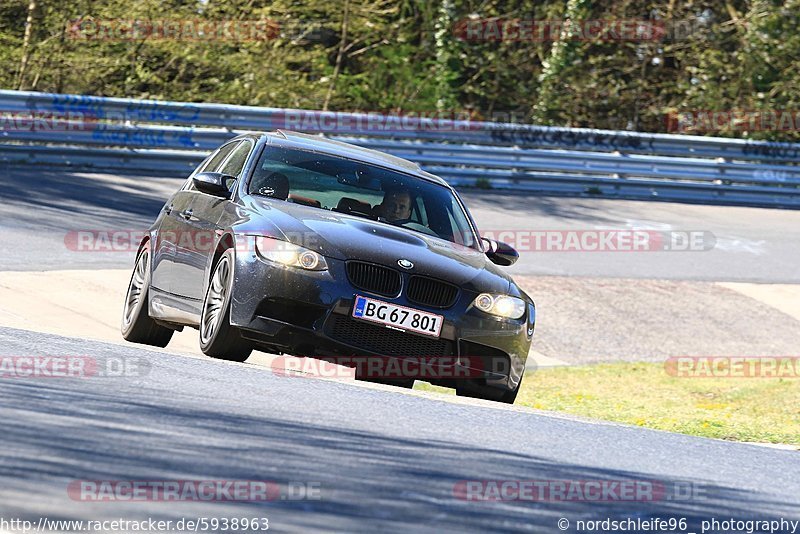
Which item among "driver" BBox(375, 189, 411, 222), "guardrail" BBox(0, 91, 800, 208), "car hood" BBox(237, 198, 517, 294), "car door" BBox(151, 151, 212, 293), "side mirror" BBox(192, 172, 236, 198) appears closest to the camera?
"car hood" BBox(237, 198, 517, 294)

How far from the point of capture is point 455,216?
386 inches

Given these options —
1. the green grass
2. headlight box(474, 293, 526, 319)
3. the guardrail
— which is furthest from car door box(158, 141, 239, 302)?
the guardrail

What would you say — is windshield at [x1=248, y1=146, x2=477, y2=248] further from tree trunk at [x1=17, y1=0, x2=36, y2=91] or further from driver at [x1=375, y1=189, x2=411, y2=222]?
tree trunk at [x1=17, y1=0, x2=36, y2=91]

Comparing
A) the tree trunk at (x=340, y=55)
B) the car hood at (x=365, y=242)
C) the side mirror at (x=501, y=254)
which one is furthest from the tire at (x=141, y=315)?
the tree trunk at (x=340, y=55)

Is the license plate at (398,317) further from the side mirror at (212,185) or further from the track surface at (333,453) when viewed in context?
the side mirror at (212,185)

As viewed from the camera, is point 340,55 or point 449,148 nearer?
point 449,148

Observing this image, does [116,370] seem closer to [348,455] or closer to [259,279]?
[259,279]

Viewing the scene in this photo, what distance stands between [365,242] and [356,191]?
105 centimetres

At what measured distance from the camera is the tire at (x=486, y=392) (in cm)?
878

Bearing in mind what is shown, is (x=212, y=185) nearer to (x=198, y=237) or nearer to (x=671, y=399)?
(x=198, y=237)

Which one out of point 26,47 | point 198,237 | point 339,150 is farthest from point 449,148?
point 198,237

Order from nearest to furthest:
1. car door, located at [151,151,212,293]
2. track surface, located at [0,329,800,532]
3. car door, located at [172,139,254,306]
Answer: track surface, located at [0,329,800,532]
car door, located at [172,139,254,306]
car door, located at [151,151,212,293]

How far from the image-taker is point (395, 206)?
9.50 m

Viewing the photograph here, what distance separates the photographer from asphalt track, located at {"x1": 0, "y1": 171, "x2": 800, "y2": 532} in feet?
15.1
